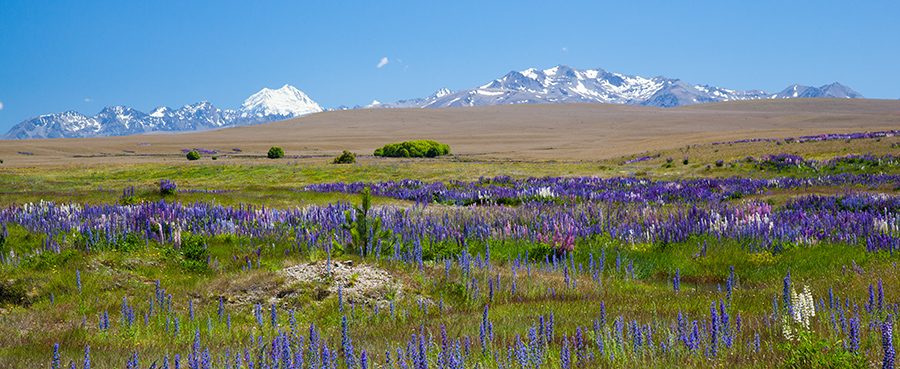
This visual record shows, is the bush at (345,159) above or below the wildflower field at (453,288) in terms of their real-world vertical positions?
above

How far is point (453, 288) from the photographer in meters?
6.70

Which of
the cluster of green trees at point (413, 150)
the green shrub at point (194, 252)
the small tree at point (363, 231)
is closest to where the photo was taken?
the green shrub at point (194, 252)

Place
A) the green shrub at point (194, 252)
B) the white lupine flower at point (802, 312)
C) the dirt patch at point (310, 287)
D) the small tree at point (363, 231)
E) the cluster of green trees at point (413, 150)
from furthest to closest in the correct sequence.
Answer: the cluster of green trees at point (413, 150)
the small tree at point (363, 231)
the green shrub at point (194, 252)
the dirt patch at point (310, 287)
the white lupine flower at point (802, 312)

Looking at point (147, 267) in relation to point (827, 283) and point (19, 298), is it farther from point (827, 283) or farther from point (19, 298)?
point (827, 283)

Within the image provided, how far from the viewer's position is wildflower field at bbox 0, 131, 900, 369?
3.84 m

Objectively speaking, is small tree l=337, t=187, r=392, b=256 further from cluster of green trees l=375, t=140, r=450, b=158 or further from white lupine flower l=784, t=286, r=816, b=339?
cluster of green trees l=375, t=140, r=450, b=158

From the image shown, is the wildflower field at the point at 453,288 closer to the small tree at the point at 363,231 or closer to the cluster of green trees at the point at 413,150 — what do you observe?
the small tree at the point at 363,231

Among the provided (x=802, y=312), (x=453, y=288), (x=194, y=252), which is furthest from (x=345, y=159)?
(x=802, y=312)

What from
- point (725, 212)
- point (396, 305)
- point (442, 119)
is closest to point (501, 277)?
point (396, 305)

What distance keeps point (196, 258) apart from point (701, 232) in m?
9.39

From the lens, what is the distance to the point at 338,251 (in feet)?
27.8

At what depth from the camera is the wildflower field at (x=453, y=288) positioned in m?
3.84

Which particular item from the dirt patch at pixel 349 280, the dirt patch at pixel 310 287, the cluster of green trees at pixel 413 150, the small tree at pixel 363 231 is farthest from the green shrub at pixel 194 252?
the cluster of green trees at pixel 413 150

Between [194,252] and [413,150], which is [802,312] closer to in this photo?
[194,252]
